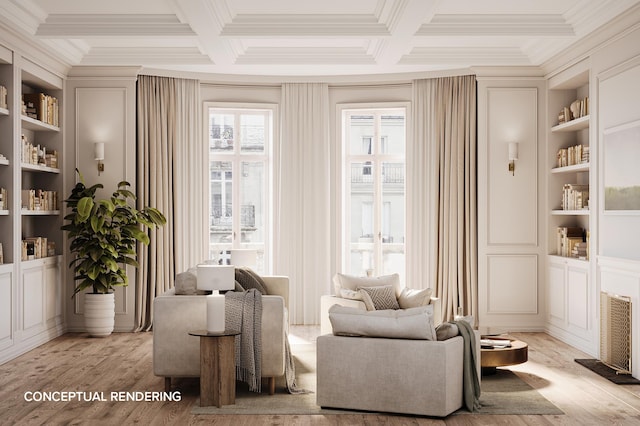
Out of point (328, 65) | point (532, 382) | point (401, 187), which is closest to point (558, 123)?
point (401, 187)

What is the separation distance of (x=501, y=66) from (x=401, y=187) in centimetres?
184

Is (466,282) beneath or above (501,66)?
beneath

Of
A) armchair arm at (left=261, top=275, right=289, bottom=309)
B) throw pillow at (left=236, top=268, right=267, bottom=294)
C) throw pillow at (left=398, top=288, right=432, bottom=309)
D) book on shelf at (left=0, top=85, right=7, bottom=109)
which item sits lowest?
throw pillow at (left=398, top=288, right=432, bottom=309)

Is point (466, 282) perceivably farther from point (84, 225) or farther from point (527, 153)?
point (84, 225)

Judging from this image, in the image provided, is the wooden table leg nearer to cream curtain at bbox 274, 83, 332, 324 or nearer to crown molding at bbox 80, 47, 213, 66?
cream curtain at bbox 274, 83, 332, 324

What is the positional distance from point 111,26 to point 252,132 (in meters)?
2.50

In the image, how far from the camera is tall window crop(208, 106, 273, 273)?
816 cm

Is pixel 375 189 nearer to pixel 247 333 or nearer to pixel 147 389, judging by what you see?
pixel 247 333

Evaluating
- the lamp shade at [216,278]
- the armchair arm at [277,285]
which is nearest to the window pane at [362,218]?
the armchair arm at [277,285]

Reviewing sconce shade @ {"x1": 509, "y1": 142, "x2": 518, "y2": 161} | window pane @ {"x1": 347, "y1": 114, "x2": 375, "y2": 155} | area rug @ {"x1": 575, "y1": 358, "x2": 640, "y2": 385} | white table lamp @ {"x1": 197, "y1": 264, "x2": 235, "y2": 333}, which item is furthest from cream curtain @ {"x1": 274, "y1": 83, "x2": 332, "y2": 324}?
white table lamp @ {"x1": 197, "y1": 264, "x2": 235, "y2": 333}

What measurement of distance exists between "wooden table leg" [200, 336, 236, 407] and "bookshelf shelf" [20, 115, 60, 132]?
11.1 ft

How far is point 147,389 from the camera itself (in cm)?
502

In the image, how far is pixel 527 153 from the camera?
24.7 ft

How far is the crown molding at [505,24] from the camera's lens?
6.07 m
